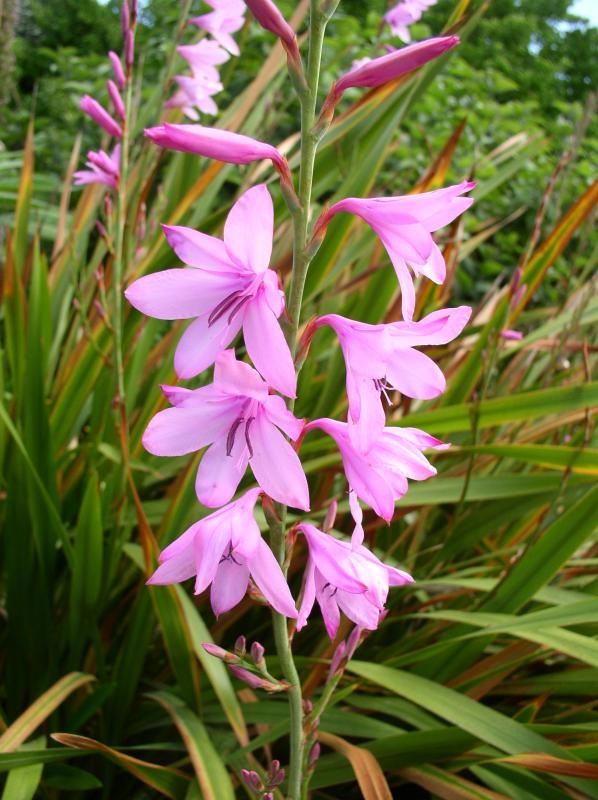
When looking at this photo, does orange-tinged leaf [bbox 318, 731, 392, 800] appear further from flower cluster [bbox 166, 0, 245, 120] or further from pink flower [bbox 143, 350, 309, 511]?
flower cluster [bbox 166, 0, 245, 120]

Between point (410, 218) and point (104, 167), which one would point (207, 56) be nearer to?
point (104, 167)

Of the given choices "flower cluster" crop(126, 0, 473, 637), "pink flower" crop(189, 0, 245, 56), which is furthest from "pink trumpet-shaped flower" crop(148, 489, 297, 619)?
"pink flower" crop(189, 0, 245, 56)

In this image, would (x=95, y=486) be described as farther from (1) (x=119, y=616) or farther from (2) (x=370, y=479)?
(2) (x=370, y=479)

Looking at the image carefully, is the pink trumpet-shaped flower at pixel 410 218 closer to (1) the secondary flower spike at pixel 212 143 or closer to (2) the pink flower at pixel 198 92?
(1) the secondary flower spike at pixel 212 143

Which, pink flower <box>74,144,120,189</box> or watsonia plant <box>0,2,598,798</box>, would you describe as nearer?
watsonia plant <box>0,2,598,798</box>

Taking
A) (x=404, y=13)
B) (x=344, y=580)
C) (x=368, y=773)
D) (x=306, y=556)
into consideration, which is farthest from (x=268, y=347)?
(x=404, y=13)

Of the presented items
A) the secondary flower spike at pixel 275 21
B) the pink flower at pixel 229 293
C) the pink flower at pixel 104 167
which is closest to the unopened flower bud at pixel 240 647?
the pink flower at pixel 229 293
